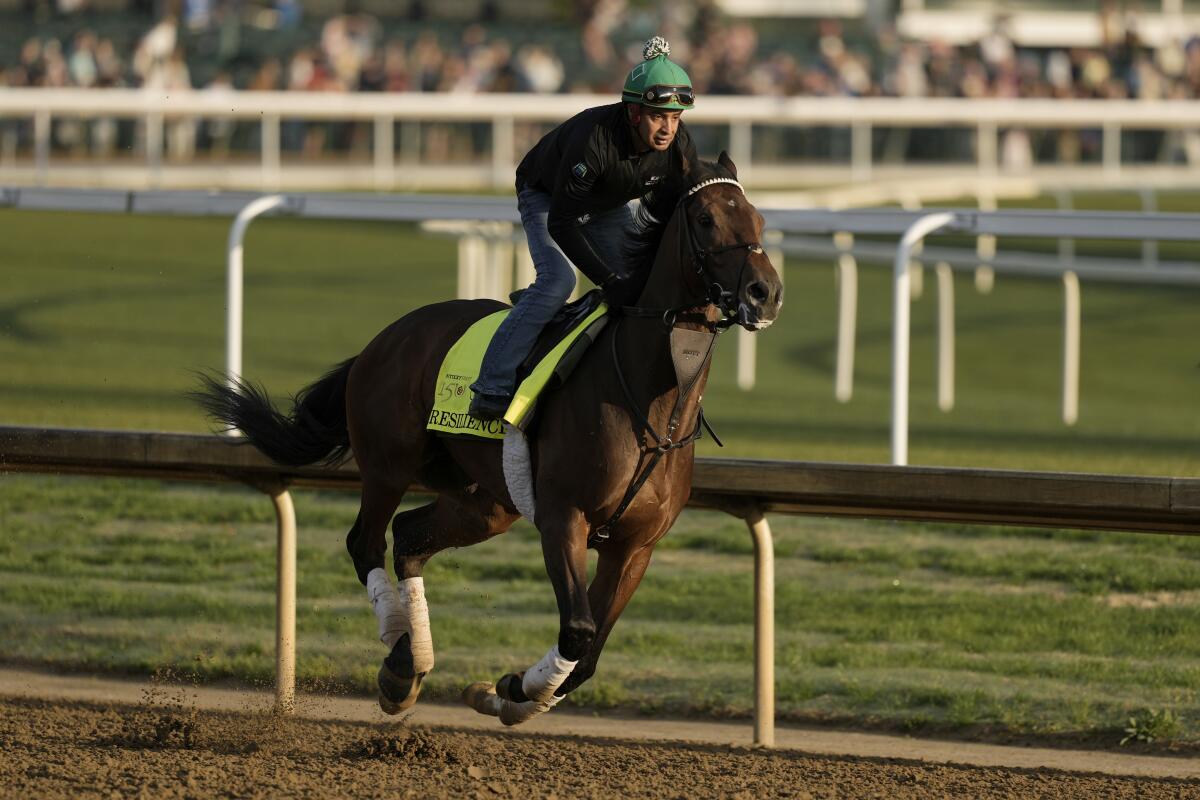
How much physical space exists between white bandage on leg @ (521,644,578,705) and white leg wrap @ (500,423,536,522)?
1.13 feet

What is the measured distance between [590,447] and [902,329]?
206 cm

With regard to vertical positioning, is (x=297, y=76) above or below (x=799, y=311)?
above

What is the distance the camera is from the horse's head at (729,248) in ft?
12.9

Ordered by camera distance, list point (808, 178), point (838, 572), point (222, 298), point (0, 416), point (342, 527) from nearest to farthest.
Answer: point (838, 572) < point (342, 527) < point (0, 416) < point (222, 298) < point (808, 178)

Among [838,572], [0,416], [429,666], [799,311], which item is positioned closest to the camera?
[429,666]

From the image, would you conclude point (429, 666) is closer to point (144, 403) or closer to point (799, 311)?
point (144, 403)

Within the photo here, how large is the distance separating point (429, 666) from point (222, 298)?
816cm

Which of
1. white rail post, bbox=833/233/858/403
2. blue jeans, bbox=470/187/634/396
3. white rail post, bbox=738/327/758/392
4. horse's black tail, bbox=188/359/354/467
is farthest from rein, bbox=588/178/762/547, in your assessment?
white rail post, bbox=738/327/758/392

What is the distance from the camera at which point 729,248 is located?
4.05 metres

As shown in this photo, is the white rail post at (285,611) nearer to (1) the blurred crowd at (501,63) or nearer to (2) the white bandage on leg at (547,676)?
(2) the white bandage on leg at (547,676)

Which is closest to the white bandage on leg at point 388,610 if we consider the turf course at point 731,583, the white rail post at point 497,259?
the turf course at point 731,583

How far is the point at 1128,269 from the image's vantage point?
8.48m

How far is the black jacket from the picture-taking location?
14.3 feet

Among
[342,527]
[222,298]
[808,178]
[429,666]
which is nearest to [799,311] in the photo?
[808,178]
